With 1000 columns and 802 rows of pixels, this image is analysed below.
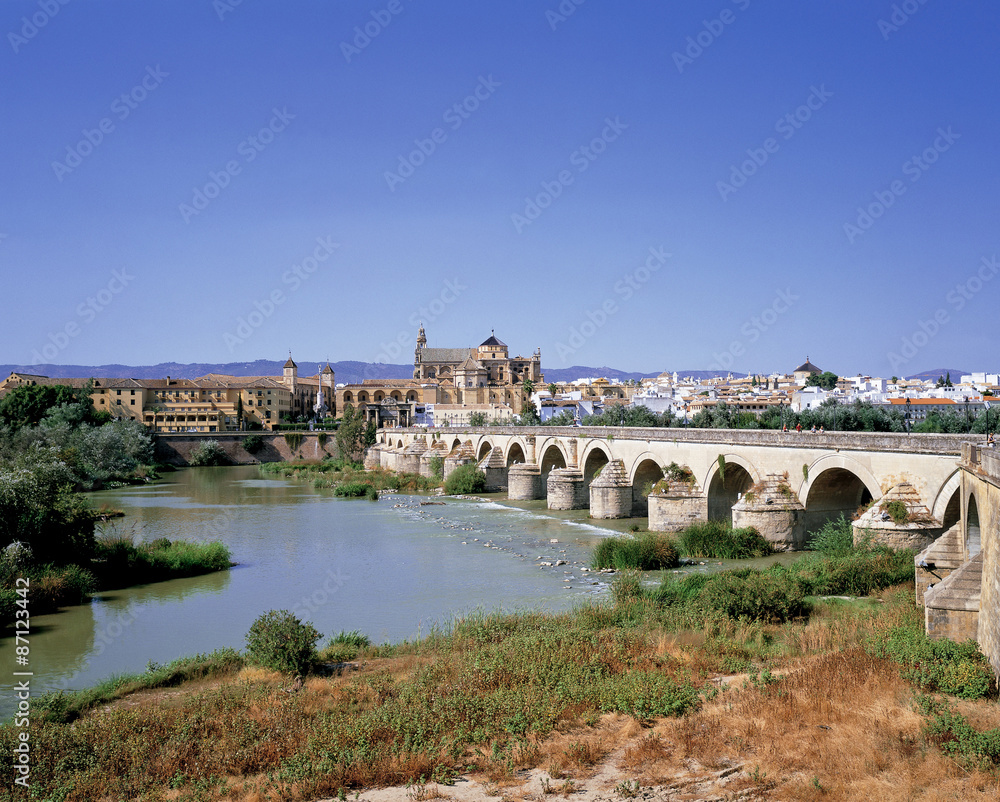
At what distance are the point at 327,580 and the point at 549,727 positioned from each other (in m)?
11.7

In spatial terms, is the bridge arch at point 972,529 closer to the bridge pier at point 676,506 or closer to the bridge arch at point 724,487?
the bridge arch at point 724,487

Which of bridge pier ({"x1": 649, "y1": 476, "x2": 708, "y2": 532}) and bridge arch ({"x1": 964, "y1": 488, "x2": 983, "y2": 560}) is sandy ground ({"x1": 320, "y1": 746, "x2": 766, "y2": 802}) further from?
bridge pier ({"x1": 649, "y1": 476, "x2": 708, "y2": 532})

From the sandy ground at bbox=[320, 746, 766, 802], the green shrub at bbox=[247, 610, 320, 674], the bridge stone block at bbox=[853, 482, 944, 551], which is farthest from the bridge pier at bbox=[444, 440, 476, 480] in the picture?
the sandy ground at bbox=[320, 746, 766, 802]

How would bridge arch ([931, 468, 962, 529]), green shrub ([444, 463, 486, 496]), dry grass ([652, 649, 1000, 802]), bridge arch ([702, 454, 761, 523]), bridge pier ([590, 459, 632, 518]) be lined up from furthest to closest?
green shrub ([444, 463, 486, 496]) → bridge pier ([590, 459, 632, 518]) → bridge arch ([702, 454, 761, 523]) → bridge arch ([931, 468, 962, 529]) → dry grass ([652, 649, 1000, 802])

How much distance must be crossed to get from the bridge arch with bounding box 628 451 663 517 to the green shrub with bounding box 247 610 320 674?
1728 cm

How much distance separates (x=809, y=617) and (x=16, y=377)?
8854cm

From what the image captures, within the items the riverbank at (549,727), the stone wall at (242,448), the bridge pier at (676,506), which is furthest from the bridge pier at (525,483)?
the stone wall at (242,448)

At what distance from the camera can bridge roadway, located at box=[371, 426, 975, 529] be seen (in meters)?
16.4

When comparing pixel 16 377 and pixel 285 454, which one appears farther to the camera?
pixel 16 377

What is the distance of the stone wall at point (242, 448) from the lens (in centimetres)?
6688

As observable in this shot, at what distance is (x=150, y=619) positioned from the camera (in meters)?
15.1

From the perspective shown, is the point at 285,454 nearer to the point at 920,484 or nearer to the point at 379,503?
the point at 379,503

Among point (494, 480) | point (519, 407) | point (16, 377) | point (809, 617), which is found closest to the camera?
point (809, 617)


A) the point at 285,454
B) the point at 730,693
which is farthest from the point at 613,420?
the point at 730,693
